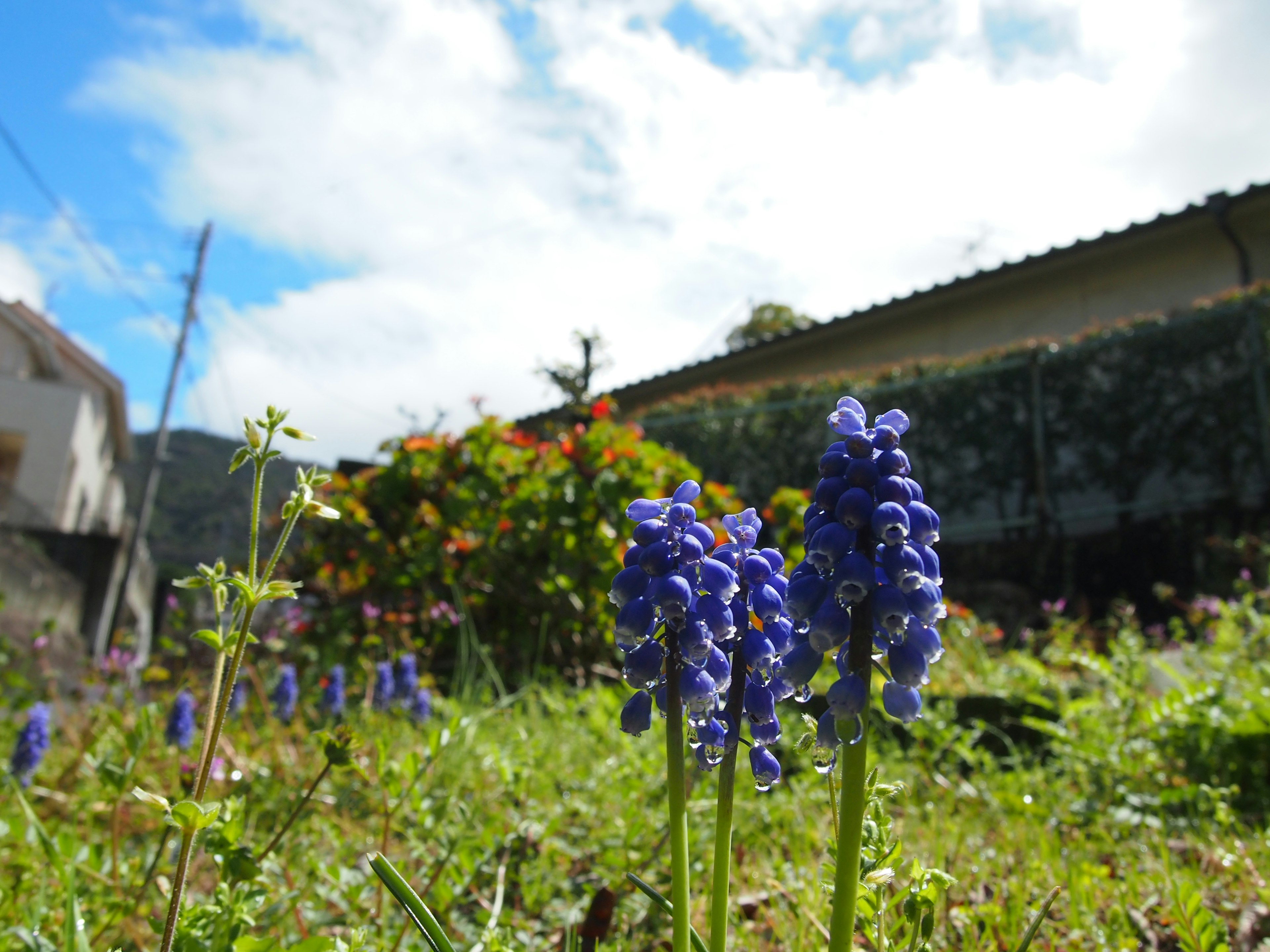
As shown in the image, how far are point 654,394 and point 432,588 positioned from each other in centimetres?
996

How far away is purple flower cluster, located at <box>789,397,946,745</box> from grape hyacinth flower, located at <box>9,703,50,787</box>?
2.63 m

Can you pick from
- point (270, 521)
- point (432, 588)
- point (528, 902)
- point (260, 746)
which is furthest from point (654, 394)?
point (528, 902)

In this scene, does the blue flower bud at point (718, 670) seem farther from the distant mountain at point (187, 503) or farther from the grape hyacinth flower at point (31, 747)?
the distant mountain at point (187, 503)

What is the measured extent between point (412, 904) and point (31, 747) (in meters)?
2.38

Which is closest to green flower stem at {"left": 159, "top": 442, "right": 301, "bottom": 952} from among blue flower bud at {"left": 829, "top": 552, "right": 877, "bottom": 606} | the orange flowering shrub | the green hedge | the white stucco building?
blue flower bud at {"left": 829, "top": 552, "right": 877, "bottom": 606}

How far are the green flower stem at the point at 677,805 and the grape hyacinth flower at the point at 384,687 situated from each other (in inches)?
116

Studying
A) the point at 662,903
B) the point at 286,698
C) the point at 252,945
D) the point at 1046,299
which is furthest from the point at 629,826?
the point at 1046,299

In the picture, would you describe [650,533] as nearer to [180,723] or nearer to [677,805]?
[677,805]

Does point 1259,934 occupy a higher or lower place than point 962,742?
lower

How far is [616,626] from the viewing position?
0.86 metres

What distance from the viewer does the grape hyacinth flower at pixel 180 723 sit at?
271cm

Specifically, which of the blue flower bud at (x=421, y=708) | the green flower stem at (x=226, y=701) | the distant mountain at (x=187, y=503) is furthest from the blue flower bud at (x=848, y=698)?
the distant mountain at (x=187, y=503)

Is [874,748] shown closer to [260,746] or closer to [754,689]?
[754,689]

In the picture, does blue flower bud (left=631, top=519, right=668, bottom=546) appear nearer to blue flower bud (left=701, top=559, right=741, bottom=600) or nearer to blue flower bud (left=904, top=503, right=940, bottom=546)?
blue flower bud (left=701, top=559, right=741, bottom=600)
